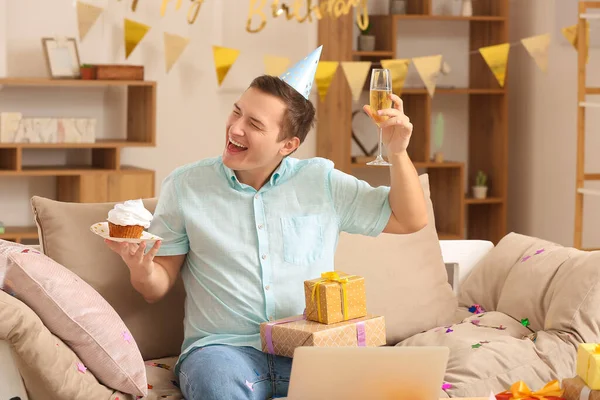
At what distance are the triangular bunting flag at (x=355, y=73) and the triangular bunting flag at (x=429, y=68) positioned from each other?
27cm

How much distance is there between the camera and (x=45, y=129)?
4.30 meters

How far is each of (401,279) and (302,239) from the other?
20.8 inches

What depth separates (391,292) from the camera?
8.47 ft

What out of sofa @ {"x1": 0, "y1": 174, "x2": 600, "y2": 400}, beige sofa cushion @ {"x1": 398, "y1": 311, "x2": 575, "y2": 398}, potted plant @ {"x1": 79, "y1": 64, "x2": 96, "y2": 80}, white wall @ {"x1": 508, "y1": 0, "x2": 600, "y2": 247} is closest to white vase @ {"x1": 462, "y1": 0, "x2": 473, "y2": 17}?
white wall @ {"x1": 508, "y1": 0, "x2": 600, "y2": 247}

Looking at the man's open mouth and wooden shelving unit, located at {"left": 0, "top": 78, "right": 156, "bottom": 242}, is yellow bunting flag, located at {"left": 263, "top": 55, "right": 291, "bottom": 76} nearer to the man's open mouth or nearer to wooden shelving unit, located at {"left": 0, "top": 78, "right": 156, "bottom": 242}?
wooden shelving unit, located at {"left": 0, "top": 78, "right": 156, "bottom": 242}

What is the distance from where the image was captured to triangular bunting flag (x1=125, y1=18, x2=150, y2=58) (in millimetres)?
4504

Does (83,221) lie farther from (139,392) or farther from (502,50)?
(502,50)

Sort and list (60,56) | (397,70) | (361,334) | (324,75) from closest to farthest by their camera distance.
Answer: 1. (361,334)
2. (60,56)
3. (397,70)
4. (324,75)

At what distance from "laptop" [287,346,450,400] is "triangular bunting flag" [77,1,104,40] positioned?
3.34 metres


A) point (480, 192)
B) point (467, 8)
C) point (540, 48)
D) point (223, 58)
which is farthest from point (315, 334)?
point (467, 8)

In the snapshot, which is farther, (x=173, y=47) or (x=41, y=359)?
(x=173, y=47)

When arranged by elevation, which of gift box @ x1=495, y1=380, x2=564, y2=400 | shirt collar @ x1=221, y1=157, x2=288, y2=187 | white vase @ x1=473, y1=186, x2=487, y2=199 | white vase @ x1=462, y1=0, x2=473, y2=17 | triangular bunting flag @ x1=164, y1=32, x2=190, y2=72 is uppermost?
white vase @ x1=462, y1=0, x2=473, y2=17

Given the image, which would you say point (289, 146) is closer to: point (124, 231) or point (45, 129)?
point (124, 231)

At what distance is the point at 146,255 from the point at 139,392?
1.01 feet
